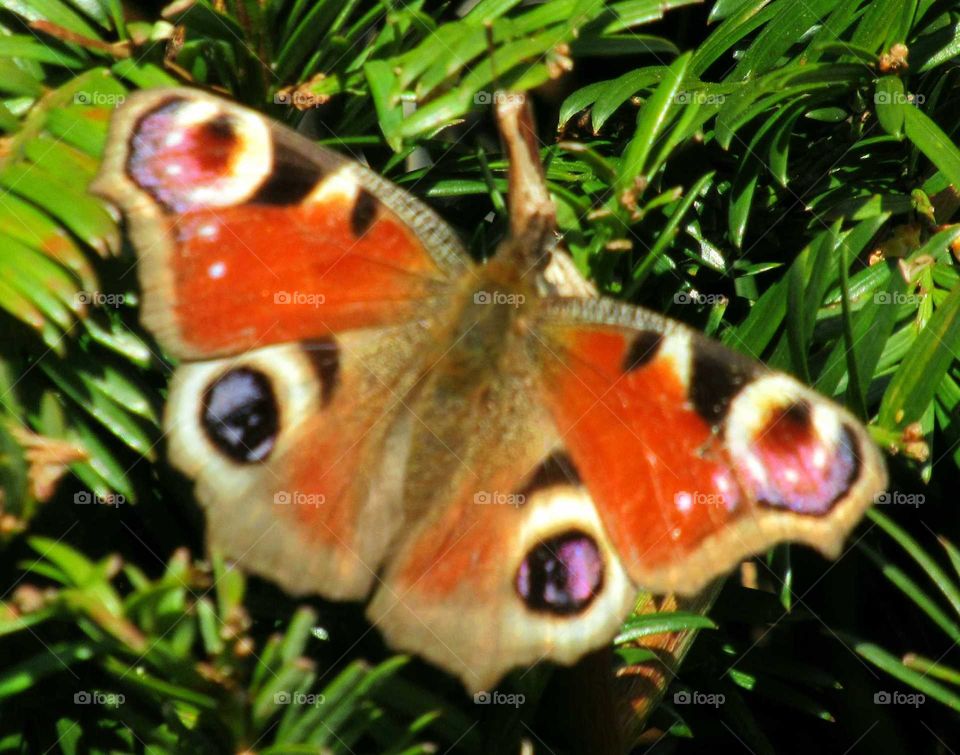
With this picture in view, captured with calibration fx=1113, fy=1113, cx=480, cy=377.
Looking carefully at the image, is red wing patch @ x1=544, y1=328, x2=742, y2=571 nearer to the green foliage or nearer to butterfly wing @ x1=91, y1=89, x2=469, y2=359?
A: the green foliage

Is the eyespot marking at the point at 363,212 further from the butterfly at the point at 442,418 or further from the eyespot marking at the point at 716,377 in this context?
the eyespot marking at the point at 716,377

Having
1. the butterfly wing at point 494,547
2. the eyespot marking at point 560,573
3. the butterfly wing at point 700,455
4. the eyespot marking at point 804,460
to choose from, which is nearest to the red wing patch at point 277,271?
the butterfly wing at point 494,547

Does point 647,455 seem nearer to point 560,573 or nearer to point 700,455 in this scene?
point 700,455

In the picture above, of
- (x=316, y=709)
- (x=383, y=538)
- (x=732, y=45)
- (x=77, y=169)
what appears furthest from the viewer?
(x=732, y=45)

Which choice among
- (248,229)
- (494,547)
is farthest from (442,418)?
(248,229)

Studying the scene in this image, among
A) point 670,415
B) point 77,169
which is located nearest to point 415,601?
point 670,415

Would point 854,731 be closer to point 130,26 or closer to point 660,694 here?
point 660,694

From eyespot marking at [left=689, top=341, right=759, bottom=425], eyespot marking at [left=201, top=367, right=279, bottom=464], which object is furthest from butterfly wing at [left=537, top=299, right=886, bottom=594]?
eyespot marking at [left=201, top=367, right=279, bottom=464]
